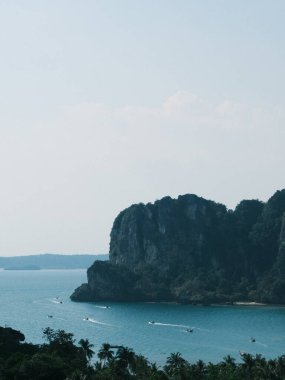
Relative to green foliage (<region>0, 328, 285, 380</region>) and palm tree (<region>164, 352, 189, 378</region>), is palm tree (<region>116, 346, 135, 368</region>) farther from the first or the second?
palm tree (<region>164, 352, 189, 378</region>)

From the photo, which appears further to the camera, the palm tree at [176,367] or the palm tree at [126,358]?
the palm tree at [126,358]

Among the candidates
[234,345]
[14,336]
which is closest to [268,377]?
[14,336]

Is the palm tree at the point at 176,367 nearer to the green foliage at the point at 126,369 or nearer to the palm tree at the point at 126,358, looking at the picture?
the green foliage at the point at 126,369

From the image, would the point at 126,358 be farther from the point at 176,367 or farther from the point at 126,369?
the point at 176,367

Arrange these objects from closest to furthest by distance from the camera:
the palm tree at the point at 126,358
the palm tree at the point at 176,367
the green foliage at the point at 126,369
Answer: the green foliage at the point at 126,369
the palm tree at the point at 176,367
the palm tree at the point at 126,358

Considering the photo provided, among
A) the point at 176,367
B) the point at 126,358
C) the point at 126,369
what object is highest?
the point at 126,358

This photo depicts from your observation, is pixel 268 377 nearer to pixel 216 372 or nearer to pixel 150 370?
pixel 216 372

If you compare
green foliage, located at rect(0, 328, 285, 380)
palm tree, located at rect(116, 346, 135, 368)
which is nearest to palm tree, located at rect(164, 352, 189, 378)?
green foliage, located at rect(0, 328, 285, 380)

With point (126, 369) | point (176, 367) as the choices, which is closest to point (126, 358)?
point (126, 369)

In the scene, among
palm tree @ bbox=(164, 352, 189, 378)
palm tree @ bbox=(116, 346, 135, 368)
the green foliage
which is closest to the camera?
the green foliage

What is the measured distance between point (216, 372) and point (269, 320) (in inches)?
4572

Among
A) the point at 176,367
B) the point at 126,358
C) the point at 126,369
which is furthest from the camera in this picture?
the point at 126,358

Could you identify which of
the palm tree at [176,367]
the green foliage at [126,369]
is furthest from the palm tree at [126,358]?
the palm tree at [176,367]

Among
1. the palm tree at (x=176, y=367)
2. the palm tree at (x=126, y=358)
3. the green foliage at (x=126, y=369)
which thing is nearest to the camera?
the green foliage at (x=126, y=369)
